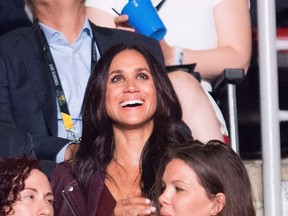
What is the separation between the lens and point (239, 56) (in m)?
5.35

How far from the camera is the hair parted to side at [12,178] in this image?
3875mm

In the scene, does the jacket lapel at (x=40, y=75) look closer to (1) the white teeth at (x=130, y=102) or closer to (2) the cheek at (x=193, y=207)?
Result: (1) the white teeth at (x=130, y=102)

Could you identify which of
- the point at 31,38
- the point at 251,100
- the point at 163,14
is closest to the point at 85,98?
the point at 31,38

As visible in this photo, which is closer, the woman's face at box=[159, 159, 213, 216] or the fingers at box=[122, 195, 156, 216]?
the woman's face at box=[159, 159, 213, 216]

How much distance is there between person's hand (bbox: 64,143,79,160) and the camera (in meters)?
4.63

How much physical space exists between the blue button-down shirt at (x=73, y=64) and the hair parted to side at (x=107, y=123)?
237 millimetres

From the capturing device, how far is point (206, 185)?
4.05 metres

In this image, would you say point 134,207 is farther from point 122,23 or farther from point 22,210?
point 122,23

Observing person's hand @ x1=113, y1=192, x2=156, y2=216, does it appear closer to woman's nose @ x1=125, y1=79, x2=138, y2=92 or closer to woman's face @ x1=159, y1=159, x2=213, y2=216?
woman's face @ x1=159, y1=159, x2=213, y2=216

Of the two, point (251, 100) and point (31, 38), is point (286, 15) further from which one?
point (31, 38)

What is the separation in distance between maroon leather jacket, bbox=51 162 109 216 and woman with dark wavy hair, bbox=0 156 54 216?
0.34 metres

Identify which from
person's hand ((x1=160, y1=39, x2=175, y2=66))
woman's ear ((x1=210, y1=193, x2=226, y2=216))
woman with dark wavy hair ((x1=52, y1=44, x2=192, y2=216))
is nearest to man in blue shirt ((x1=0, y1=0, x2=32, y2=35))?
person's hand ((x1=160, y1=39, x2=175, y2=66))

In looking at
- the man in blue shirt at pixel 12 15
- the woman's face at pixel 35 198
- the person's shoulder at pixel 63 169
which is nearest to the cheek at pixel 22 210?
the woman's face at pixel 35 198

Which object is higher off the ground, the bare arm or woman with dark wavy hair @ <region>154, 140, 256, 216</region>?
the bare arm
